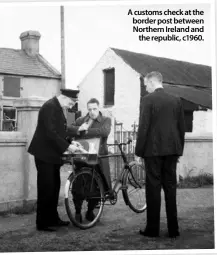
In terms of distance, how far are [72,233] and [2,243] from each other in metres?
0.84

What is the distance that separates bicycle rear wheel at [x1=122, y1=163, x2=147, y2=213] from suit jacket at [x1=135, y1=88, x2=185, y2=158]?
3.74ft

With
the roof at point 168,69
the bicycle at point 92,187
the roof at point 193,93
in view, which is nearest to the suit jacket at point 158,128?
the bicycle at point 92,187

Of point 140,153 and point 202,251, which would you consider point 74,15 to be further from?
point 202,251

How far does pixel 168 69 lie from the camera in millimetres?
16484

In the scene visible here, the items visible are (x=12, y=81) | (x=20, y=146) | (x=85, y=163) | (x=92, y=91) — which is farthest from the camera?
(x=92, y=91)

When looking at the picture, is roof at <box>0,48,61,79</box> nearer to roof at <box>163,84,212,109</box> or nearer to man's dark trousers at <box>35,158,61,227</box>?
roof at <box>163,84,212,109</box>

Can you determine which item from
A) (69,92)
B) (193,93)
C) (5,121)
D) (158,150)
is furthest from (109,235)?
(193,93)

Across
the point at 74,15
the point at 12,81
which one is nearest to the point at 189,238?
the point at 74,15

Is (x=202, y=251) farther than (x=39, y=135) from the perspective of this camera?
No

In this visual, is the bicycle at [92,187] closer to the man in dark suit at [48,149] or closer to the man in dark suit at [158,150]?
the man in dark suit at [48,149]

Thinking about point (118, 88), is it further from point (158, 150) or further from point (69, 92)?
point (158, 150)

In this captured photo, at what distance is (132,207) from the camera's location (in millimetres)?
5262

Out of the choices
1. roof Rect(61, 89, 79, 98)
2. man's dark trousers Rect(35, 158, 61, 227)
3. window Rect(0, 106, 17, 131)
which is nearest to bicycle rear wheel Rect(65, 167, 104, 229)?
man's dark trousers Rect(35, 158, 61, 227)

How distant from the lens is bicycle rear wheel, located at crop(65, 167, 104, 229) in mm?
4332
